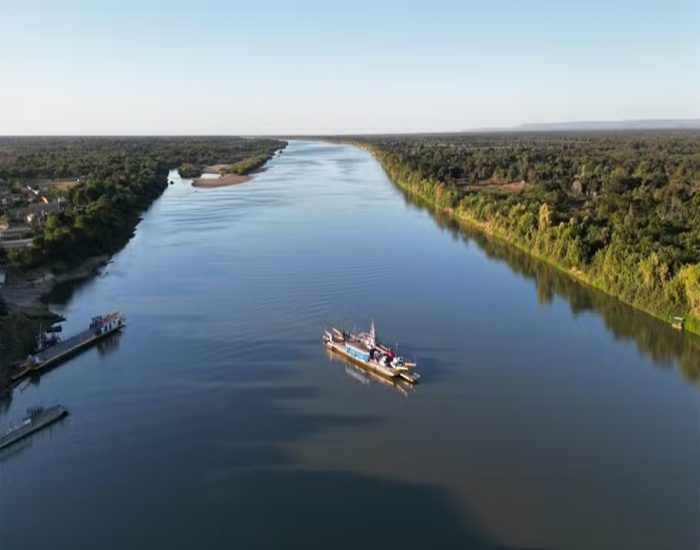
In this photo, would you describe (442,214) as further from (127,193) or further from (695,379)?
(695,379)

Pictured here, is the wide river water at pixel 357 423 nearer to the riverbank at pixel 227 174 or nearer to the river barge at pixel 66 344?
the river barge at pixel 66 344

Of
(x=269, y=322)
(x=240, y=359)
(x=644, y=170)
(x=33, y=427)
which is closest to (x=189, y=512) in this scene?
(x=33, y=427)

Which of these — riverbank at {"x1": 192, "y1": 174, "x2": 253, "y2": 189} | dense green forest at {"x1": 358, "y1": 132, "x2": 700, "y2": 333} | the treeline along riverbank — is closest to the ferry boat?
the treeline along riverbank

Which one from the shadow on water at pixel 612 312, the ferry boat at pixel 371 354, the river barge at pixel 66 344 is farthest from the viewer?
the shadow on water at pixel 612 312

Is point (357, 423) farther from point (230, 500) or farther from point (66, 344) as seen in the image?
point (66, 344)

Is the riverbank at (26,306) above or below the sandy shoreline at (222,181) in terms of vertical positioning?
below

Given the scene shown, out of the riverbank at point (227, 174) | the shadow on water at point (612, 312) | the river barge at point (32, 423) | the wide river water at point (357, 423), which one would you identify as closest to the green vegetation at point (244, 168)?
the riverbank at point (227, 174)
